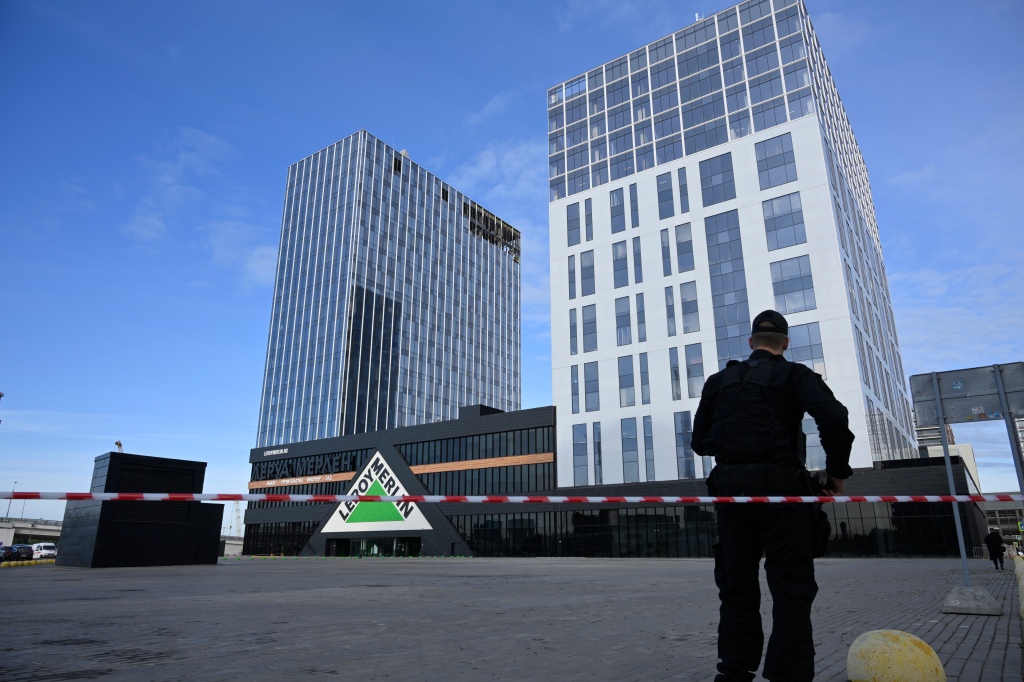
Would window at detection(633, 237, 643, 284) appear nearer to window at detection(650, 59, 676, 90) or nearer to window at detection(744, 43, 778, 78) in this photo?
window at detection(650, 59, 676, 90)

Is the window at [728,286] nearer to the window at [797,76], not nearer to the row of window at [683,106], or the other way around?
the row of window at [683,106]

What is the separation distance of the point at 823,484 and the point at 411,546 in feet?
183

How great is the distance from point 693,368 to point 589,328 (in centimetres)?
928

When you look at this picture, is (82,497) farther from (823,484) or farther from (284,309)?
(284,309)

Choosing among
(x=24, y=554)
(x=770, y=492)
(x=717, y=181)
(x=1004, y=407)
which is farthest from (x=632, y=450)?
(x=770, y=492)

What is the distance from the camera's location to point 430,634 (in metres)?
6.41

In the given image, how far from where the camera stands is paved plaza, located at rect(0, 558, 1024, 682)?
458 centimetres

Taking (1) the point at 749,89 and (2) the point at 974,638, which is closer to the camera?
(2) the point at 974,638

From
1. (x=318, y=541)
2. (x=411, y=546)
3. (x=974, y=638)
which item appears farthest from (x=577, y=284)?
(x=974, y=638)

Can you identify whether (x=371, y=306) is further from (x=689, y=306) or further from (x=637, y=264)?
(x=689, y=306)

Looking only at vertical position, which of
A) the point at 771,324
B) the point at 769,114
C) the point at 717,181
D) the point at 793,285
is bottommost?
the point at 771,324

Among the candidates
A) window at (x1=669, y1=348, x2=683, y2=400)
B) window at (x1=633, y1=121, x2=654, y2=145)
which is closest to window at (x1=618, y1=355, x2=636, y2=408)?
window at (x1=669, y1=348, x2=683, y2=400)

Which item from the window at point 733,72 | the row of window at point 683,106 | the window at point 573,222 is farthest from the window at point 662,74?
the window at point 573,222

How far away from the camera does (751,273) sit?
144 feet
